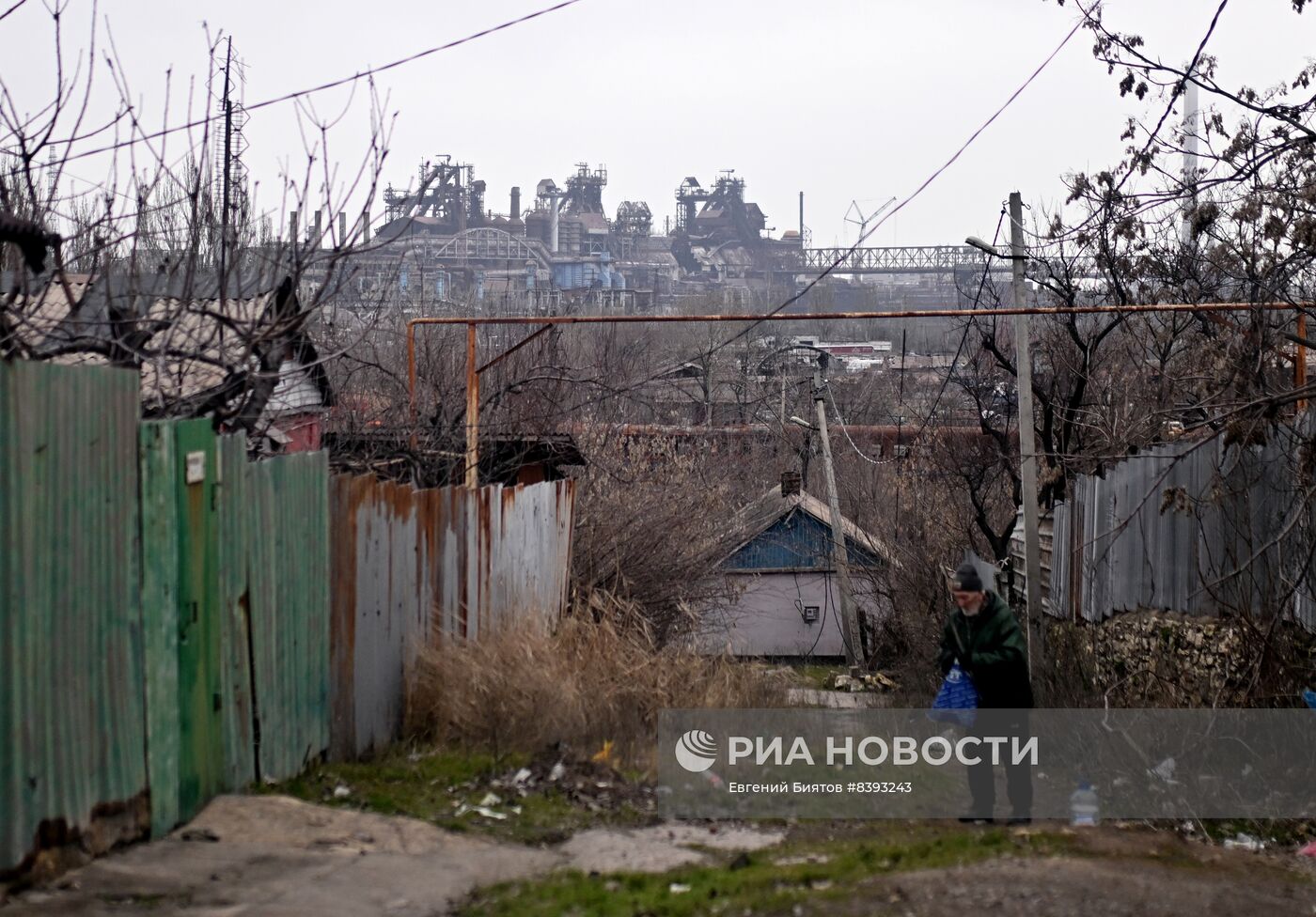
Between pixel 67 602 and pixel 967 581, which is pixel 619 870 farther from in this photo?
pixel 967 581

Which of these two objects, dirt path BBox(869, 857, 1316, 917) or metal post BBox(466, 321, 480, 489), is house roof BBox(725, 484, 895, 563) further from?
dirt path BBox(869, 857, 1316, 917)

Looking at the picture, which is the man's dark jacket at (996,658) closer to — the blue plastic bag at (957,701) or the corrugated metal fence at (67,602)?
the blue plastic bag at (957,701)

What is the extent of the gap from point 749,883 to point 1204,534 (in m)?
5.44

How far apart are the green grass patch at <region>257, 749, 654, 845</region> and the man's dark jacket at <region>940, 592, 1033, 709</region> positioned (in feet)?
6.38

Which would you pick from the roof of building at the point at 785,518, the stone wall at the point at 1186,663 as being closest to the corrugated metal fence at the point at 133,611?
the stone wall at the point at 1186,663

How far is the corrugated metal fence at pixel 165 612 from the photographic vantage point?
4434mm

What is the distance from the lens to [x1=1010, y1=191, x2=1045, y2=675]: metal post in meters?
13.8

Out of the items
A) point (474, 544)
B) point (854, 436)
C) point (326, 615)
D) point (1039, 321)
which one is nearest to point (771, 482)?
point (854, 436)

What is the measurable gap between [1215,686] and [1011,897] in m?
4.51

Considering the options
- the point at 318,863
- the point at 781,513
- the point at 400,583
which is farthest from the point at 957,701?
the point at 781,513

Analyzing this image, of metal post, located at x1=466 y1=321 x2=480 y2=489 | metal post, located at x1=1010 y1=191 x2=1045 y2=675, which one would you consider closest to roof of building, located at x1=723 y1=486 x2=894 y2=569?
metal post, located at x1=1010 y1=191 x2=1045 y2=675

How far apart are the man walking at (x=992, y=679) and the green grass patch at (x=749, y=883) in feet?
2.72

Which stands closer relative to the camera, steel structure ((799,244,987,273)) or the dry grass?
the dry grass

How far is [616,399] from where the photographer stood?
2983 centimetres
